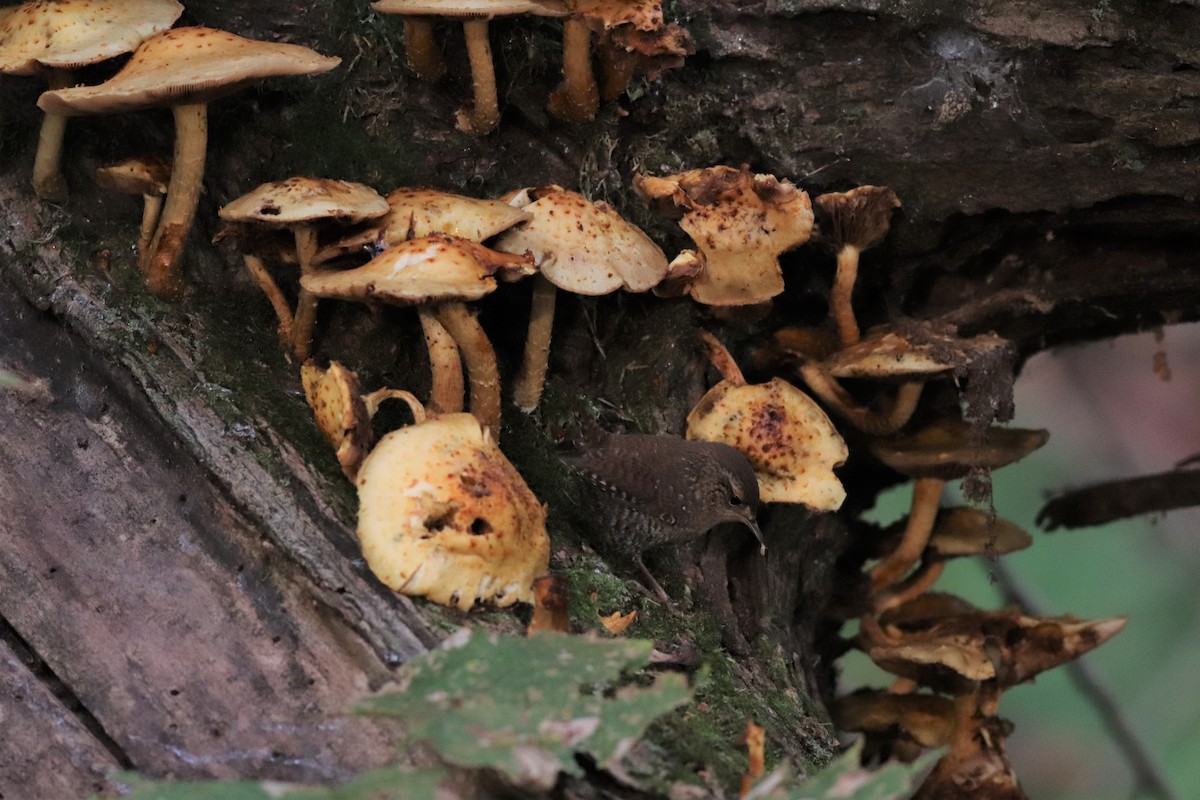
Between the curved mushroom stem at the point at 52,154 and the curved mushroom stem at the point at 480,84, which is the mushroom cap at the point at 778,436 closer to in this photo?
the curved mushroom stem at the point at 480,84

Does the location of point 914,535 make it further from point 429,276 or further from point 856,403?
point 429,276

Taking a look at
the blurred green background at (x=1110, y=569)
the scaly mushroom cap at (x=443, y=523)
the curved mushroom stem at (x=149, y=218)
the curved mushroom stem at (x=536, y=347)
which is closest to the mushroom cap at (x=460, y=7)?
the curved mushroom stem at (x=536, y=347)

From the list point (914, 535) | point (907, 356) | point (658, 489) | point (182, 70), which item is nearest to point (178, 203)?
point (182, 70)

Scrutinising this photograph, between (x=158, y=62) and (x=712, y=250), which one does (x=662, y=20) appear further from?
(x=158, y=62)

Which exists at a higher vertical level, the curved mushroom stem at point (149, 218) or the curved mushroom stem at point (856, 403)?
the curved mushroom stem at point (149, 218)

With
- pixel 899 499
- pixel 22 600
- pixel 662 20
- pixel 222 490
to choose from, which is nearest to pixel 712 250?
pixel 662 20
